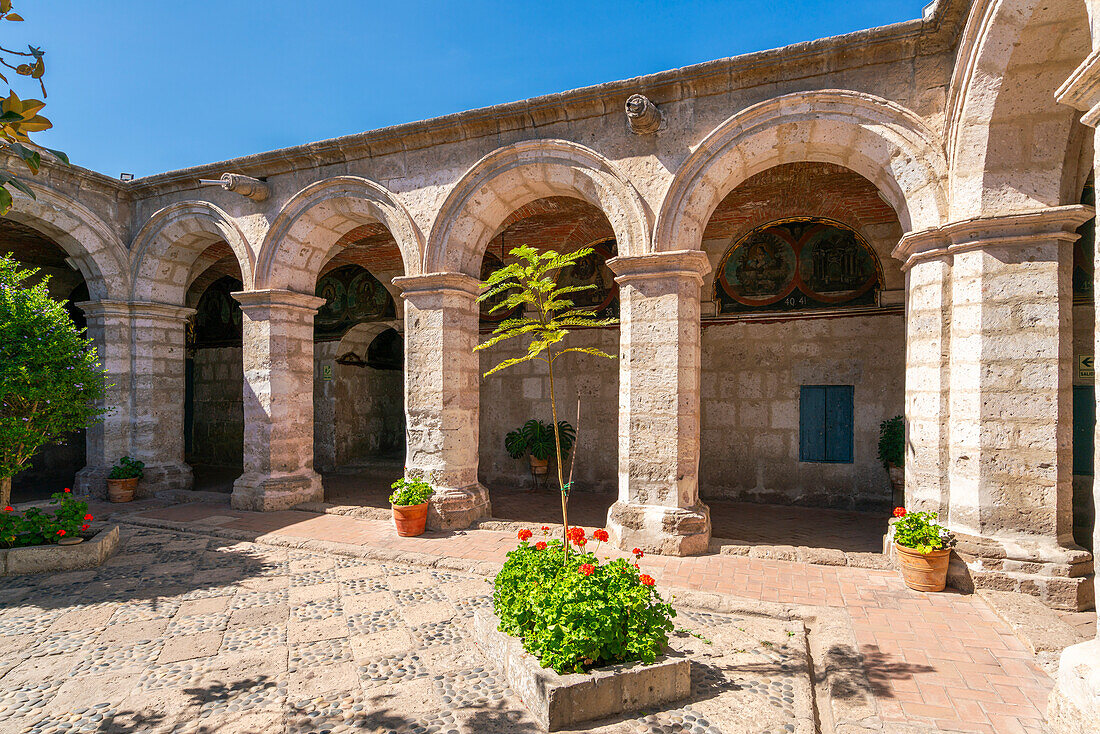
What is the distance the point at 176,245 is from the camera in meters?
8.77

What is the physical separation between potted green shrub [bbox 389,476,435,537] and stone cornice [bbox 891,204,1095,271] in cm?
576

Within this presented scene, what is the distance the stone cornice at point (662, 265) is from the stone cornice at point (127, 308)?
7.47 m

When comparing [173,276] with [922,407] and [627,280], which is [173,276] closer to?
[627,280]

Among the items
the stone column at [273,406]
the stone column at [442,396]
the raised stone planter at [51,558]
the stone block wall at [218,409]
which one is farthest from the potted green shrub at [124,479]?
the stone column at [442,396]

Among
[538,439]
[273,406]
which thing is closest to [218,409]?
[273,406]

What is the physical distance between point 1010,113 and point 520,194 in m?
4.76

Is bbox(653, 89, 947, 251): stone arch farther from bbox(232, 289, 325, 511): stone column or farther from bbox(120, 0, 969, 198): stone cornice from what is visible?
bbox(232, 289, 325, 511): stone column

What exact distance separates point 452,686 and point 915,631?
3247 millimetres

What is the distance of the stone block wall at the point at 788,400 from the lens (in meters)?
7.84

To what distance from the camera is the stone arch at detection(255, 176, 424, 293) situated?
7.04 meters

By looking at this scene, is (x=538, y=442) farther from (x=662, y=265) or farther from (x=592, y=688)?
(x=592, y=688)

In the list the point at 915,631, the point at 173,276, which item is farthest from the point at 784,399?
the point at 173,276

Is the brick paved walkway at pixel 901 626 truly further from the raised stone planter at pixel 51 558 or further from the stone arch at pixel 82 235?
the stone arch at pixel 82 235

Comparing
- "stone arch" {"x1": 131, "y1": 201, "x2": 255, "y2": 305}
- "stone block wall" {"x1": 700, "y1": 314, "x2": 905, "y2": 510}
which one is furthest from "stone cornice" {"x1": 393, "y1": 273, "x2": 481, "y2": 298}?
"stone block wall" {"x1": 700, "y1": 314, "x2": 905, "y2": 510}
